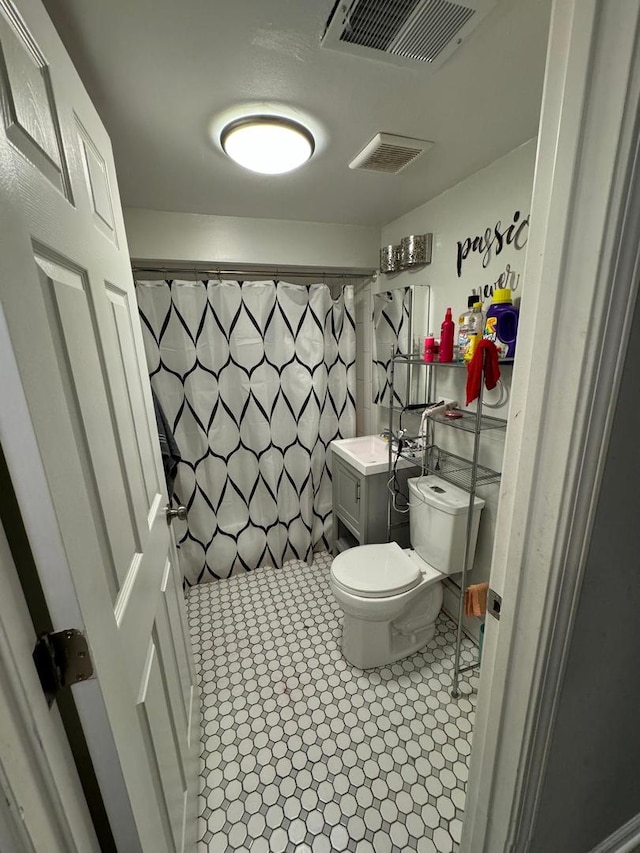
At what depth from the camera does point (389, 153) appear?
49.6 inches

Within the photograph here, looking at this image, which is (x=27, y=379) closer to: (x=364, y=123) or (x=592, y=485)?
(x=592, y=485)

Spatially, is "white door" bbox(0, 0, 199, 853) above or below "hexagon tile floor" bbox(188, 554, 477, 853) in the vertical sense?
above

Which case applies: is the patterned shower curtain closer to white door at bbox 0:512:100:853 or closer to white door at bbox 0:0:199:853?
white door at bbox 0:0:199:853

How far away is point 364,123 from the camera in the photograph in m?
1.10

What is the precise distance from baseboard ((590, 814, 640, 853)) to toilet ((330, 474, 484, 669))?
78cm

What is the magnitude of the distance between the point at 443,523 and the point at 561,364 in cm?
113

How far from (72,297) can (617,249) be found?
33.7 inches

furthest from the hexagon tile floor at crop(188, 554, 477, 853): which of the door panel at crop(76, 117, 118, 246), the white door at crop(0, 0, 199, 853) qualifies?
the door panel at crop(76, 117, 118, 246)

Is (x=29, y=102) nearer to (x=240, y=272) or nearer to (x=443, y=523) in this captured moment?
(x=240, y=272)

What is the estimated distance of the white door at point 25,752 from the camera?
0.38m

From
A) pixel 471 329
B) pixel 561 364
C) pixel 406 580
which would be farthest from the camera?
pixel 406 580

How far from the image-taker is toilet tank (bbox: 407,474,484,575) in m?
1.50

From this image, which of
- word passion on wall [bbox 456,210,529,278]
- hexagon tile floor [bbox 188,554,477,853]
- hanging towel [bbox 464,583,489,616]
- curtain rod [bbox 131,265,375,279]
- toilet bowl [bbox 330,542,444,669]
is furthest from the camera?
curtain rod [bbox 131,265,375,279]

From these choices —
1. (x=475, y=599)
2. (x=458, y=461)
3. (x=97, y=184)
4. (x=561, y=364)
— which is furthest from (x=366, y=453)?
(x=97, y=184)
